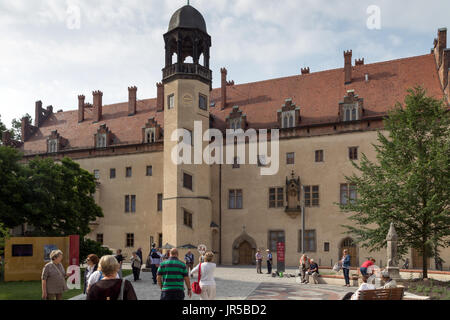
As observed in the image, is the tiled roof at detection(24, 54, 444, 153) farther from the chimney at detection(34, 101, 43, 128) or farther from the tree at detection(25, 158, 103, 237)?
the tree at detection(25, 158, 103, 237)

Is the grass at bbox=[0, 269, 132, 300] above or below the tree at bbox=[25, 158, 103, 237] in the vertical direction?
below

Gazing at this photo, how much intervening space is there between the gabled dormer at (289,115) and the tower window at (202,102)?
5942mm

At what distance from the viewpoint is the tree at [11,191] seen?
1088 inches

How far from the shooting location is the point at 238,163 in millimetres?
40031

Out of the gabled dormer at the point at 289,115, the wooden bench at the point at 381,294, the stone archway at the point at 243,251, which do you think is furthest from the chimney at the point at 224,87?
the wooden bench at the point at 381,294

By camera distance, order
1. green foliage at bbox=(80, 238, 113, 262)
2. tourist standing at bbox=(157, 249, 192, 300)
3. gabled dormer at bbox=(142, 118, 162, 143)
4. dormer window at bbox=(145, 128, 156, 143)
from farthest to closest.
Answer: dormer window at bbox=(145, 128, 156, 143) < gabled dormer at bbox=(142, 118, 162, 143) < green foliage at bbox=(80, 238, 113, 262) < tourist standing at bbox=(157, 249, 192, 300)

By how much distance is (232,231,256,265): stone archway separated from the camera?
1544 inches

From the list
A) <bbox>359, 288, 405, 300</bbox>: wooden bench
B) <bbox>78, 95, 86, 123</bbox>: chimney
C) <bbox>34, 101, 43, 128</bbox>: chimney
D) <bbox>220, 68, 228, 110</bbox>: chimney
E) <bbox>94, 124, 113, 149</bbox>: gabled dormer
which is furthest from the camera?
<bbox>34, 101, 43, 128</bbox>: chimney

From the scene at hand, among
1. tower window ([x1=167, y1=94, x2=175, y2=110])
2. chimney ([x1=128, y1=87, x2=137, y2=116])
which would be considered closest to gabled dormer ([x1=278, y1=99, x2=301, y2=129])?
tower window ([x1=167, y1=94, x2=175, y2=110])

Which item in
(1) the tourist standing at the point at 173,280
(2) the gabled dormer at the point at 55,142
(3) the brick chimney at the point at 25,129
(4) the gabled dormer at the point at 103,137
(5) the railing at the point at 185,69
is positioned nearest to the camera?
(1) the tourist standing at the point at 173,280

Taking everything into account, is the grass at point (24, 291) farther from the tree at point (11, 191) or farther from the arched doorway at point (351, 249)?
the arched doorway at point (351, 249)

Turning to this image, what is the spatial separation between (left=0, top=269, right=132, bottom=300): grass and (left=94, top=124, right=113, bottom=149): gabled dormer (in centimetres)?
2380
